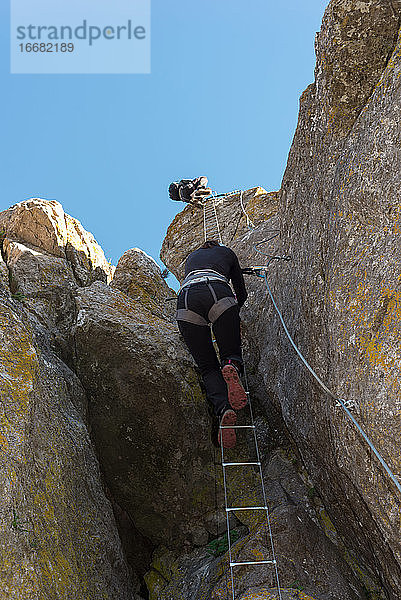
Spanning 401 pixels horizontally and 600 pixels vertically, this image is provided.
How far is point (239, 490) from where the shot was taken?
309 inches

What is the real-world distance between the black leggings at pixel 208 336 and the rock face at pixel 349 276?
767 millimetres

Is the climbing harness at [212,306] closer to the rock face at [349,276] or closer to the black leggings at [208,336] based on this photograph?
the black leggings at [208,336]

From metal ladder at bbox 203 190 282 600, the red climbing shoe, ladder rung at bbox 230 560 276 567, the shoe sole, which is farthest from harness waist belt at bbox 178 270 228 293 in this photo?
ladder rung at bbox 230 560 276 567

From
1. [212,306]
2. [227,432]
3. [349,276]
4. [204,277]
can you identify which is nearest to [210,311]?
[212,306]

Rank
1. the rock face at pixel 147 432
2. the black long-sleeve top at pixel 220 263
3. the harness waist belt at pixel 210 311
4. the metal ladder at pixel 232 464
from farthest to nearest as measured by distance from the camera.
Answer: the black long-sleeve top at pixel 220 263 → the rock face at pixel 147 432 → the harness waist belt at pixel 210 311 → the metal ladder at pixel 232 464

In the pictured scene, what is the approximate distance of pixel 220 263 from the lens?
8.53 metres

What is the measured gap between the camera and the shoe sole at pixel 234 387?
298 inches

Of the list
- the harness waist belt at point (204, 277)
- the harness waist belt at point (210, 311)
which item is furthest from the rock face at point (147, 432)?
the harness waist belt at point (204, 277)

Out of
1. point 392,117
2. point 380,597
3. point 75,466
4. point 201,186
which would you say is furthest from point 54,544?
point 201,186

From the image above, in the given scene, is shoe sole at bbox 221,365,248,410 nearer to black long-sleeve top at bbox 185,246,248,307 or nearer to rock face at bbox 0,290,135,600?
black long-sleeve top at bbox 185,246,248,307

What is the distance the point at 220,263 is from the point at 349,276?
3.27m

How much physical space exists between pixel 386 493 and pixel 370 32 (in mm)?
4889

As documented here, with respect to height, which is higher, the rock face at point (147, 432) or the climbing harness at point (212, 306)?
the climbing harness at point (212, 306)

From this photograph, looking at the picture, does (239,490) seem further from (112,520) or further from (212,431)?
(112,520)
